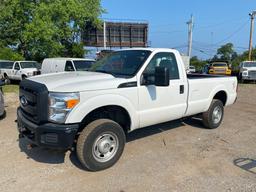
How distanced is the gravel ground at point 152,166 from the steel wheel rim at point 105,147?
23 centimetres

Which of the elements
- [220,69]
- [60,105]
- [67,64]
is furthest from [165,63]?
[220,69]

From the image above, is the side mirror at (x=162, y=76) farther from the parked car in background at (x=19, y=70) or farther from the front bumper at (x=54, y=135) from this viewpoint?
the parked car in background at (x=19, y=70)

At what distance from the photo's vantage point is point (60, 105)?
3266 mm

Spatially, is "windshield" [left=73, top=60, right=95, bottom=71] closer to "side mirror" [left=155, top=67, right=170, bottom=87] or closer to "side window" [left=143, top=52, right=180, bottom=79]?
"side window" [left=143, top=52, right=180, bottom=79]

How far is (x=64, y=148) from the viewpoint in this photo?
332 centimetres

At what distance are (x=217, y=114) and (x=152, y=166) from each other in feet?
9.65

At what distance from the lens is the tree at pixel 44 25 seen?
21.9 meters

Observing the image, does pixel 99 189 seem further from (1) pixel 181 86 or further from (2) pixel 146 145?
(1) pixel 181 86

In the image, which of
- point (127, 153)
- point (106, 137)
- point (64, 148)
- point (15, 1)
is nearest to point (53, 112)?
point (64, 148)

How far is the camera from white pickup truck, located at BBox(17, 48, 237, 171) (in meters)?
3.29

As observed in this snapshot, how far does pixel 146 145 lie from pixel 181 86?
1418 millimetres

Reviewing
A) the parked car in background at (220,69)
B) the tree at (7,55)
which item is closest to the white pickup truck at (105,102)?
the parked car in background at (220,69)

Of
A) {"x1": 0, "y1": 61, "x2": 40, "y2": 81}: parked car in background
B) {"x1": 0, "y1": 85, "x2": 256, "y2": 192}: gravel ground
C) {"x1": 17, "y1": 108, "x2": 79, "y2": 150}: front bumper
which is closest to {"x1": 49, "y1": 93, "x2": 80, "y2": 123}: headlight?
{"x1": 17, "y1": 108, "x2": 79, "y2": 150}: front bumper

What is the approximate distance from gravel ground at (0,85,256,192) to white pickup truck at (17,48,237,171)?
0.35m
